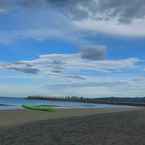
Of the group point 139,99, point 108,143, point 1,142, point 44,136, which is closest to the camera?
point 108,143

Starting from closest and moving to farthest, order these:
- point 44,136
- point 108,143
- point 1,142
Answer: point 108,143 → point 1,142 → point 44,136

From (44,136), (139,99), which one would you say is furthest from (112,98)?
(44,136)

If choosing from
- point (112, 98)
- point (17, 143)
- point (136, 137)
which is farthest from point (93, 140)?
point (112, 98)

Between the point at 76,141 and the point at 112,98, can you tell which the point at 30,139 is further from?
the point at 112,98

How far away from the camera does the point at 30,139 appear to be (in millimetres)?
12336

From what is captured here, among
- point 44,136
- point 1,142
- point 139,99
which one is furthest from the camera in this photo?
point 139,99

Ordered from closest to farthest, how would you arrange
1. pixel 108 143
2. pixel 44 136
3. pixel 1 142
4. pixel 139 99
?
pixel 108 143, pixel 1 142, pixel 44 136, pixel 139 99

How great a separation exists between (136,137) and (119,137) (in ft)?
1.90

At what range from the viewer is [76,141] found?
455 inches

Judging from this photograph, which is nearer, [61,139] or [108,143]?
[108,143]

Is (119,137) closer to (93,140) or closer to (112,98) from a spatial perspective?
(93,140)

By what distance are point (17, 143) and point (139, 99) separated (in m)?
185

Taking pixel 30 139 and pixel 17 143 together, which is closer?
pixel 17 143

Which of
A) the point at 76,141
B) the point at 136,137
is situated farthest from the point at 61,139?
the point at 136,137
